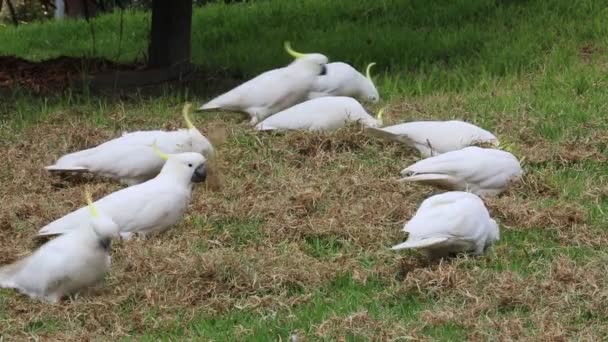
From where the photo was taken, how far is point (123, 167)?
421cm

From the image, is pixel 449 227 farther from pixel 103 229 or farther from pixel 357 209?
pixel 103 229

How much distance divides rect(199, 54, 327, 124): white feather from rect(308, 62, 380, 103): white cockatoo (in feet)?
0.27

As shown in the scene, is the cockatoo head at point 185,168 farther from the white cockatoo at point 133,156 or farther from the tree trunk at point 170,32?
the tree trunk at point 170,32

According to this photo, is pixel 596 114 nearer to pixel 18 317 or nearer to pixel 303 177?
pixel 303 177

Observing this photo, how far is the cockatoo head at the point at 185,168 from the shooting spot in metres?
3.81

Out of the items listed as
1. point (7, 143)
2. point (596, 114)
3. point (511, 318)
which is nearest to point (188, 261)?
point (511, 318)

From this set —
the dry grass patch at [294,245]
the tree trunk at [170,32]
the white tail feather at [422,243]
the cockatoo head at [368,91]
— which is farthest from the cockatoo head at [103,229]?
the tree trunk at [170,32]

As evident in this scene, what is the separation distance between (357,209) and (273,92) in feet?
4.29

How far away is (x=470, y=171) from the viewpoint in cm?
383

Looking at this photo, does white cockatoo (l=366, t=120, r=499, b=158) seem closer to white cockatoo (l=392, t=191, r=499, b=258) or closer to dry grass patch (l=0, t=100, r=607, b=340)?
dry grass patch (l=0, t=100, r=607, b=340)

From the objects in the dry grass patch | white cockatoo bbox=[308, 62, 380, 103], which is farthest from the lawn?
white cockatoo bbox=[308, 62, 380, 103]

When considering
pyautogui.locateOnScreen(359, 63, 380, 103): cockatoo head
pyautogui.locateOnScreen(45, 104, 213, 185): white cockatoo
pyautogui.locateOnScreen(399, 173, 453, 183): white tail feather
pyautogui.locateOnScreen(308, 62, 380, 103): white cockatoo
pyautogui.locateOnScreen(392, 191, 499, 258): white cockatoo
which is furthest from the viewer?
pyautogui.locateOnScreen(359, 63, 380, 103): cockatoo head

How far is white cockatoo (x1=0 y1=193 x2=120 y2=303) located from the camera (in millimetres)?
3070

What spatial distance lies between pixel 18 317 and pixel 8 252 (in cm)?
55
